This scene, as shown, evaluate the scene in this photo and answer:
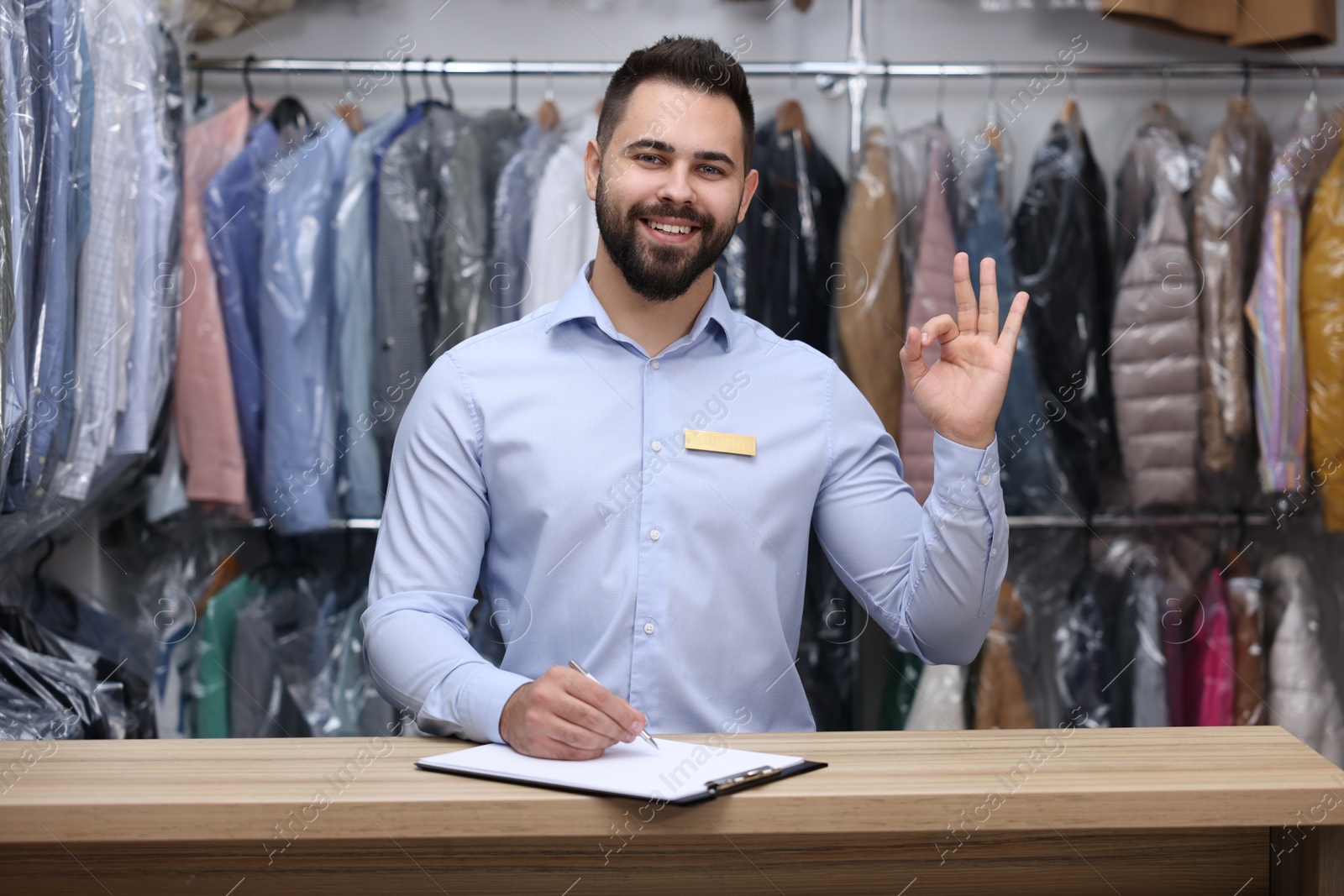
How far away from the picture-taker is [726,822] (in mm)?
992

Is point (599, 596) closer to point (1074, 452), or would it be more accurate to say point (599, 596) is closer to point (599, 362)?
point (599, 362)

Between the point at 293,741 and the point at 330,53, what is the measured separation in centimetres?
222

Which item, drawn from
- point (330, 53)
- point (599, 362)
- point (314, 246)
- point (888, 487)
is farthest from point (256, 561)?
point (888, 487)

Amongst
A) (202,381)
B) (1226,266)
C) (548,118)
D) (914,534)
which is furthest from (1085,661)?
(202,381)

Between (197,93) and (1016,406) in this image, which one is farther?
(197,93)

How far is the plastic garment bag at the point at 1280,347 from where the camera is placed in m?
2.46

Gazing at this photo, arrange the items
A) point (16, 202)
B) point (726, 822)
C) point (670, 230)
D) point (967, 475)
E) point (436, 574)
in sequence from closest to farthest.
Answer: point (726, 822) < point (967, 475) < point (436, 574) < point (670, 230) < point (16, 202)

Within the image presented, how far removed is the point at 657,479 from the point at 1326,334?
167 cm

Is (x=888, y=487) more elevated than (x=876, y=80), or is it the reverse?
(x=876, y=80)

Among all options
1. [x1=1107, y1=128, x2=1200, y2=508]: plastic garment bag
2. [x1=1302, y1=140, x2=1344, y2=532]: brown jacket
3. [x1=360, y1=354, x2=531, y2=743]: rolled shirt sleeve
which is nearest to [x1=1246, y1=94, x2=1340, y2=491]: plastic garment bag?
[x1=1302, y1=140, x2=1344, y2=532]: brown jacket

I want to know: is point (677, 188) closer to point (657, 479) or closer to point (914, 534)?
point (657, 479)

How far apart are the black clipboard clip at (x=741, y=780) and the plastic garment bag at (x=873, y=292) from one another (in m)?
1.57

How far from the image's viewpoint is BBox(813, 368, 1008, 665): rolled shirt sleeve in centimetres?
132

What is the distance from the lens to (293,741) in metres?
1.18
